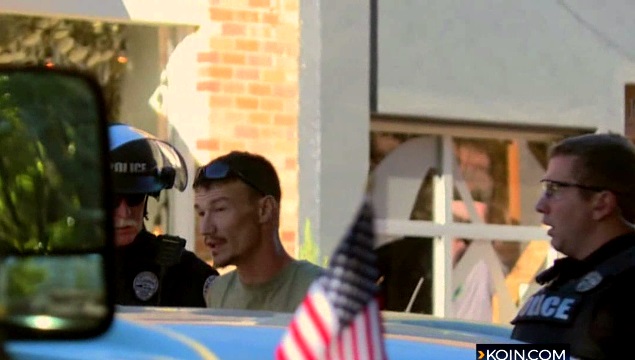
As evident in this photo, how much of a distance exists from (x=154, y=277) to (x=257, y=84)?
11.8 ft

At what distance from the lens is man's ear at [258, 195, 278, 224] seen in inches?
184

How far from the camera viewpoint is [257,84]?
327 inches

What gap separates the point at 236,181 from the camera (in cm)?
470

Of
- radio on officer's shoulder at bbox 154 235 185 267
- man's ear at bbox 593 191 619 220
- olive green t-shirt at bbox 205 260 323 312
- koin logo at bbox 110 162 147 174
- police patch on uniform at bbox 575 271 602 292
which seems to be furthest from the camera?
koin logo at bbox 110 162 147 174

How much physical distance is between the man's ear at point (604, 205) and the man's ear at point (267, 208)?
1056 millimetres

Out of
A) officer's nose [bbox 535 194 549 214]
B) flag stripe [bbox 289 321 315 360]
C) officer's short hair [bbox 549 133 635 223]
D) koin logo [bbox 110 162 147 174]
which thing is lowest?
flag stripe [bbox 289 321 315 360]

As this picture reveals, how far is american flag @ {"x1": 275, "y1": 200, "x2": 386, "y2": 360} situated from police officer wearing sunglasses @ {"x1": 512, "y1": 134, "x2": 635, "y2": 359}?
1595 mm

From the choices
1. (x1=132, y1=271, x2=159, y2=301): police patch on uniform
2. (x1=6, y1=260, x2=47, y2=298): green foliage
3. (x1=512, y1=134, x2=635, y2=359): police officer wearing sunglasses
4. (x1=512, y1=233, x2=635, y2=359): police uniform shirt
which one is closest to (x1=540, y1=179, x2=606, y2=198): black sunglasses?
(x1=512, y1=134, x2=635, y2=359): police officer wearing sunglasses

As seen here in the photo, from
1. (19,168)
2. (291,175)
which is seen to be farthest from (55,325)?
(291,175)

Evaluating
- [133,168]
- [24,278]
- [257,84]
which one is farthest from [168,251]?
[257,84]

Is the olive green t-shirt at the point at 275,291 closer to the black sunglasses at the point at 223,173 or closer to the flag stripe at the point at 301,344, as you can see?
the black sunglasses at the point at 223,173

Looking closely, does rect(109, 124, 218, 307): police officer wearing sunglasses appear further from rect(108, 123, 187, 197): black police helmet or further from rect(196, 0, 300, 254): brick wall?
rect(196, 0, 300, 254): brick wall

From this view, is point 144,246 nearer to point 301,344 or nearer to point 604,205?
point 604,205

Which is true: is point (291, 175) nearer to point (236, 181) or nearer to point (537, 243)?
point (537, 243)
